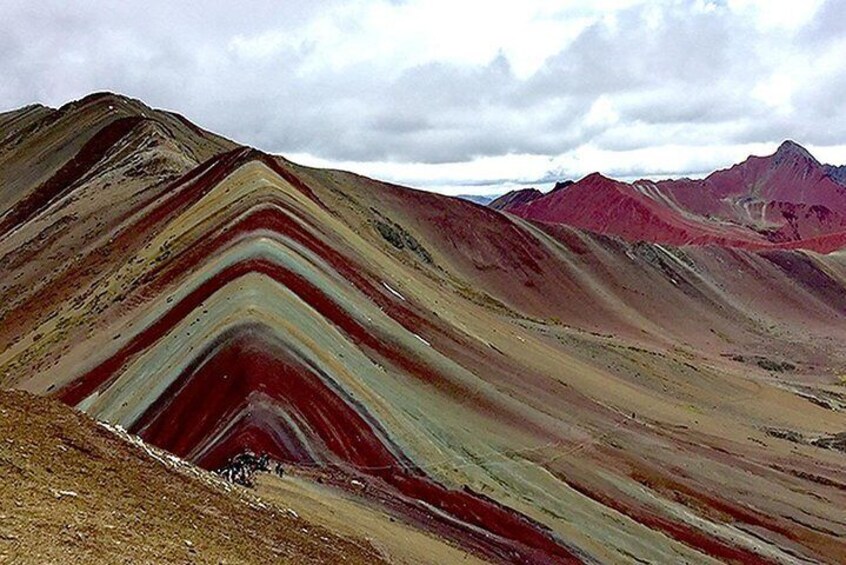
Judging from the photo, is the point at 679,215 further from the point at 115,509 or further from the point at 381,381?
the point at 115,509

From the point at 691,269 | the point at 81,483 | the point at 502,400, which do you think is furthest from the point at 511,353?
the point at 691,269

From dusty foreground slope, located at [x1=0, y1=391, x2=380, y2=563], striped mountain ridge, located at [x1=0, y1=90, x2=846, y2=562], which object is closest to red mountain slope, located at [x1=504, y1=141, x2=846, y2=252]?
striped mountain ridge, located at [x1=0, y1=90, x2=846, y2=562]

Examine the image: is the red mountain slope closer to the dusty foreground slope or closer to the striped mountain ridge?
the striped mountain ridge

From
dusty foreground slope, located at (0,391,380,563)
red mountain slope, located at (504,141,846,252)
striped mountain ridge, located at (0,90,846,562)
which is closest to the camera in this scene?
dusty foreground slope, located at (0,391,380,563)

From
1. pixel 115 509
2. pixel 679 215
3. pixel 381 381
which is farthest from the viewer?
pixel 679 215

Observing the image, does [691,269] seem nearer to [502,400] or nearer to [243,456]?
[502,400]

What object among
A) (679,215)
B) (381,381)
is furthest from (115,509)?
(679,215)

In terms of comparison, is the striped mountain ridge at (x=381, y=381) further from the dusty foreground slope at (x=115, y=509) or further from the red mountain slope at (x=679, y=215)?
the red mountain slope at (x=679, y=215)
